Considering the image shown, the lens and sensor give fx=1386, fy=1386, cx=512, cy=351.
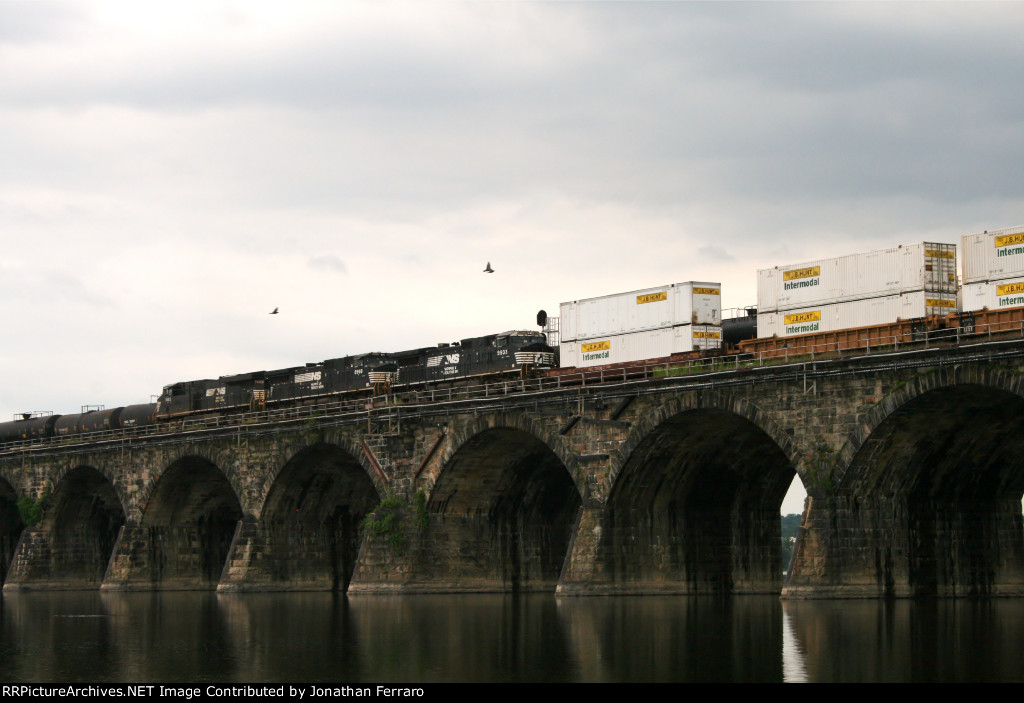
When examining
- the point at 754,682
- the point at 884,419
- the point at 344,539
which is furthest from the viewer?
the point at 344,539

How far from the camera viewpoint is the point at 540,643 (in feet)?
128

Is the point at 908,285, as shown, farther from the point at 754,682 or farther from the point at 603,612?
the point at 754,682

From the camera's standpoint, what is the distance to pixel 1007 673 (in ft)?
98.1

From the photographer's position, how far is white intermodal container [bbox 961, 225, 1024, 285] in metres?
45.2

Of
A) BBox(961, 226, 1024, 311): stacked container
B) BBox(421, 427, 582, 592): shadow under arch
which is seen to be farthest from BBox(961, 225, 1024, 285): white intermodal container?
BBox(421, 427, 582, 592): shadow under arch

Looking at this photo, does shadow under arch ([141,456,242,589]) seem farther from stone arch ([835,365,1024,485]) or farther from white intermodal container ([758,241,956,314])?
stone arch ([835,365,1024,485])

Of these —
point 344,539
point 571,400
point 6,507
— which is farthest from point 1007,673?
point 6,507

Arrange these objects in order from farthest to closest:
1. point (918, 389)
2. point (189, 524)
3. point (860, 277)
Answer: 1. point (189, 524)
2. point (860, 277)
3. point (918, 389)

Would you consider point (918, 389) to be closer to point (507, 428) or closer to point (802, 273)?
point (802, 273)

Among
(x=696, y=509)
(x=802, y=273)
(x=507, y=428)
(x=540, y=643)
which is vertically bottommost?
(x=540, y=643)

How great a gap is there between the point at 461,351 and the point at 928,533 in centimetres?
2549

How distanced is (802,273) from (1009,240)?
8.06 m

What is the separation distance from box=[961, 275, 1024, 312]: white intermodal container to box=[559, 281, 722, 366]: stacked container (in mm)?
11487

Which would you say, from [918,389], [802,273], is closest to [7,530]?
[802,273]
